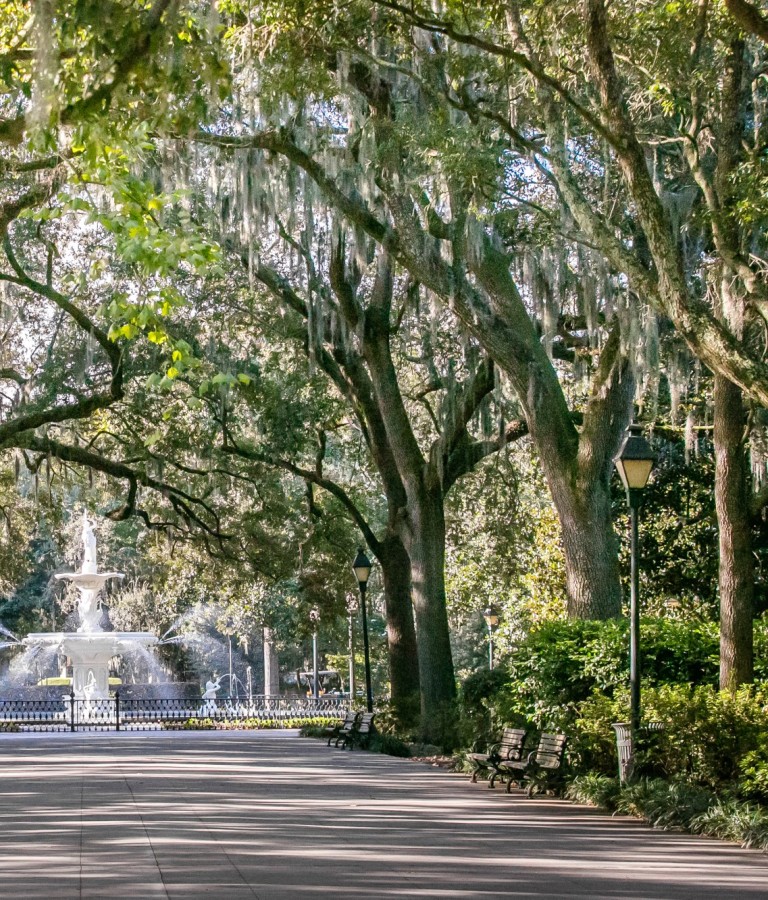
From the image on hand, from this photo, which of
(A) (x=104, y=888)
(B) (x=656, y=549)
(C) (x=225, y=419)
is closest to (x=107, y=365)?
(C) (x=225, y=419)

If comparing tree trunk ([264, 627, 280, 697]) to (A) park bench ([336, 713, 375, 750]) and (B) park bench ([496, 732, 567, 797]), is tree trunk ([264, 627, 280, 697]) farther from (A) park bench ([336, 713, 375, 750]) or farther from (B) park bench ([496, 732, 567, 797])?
(B) park bench ([496, 732, 567, 797])

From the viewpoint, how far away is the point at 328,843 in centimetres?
1061

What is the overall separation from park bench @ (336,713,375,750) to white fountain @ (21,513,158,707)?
548 inches

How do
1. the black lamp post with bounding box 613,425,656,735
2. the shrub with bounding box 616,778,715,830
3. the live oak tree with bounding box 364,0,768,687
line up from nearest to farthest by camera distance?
the live oak tree with bounding box 364,0,768,687
the shrub with bounding box 616,778,715,830
the black lamp post with bounding box 613,425,656,735

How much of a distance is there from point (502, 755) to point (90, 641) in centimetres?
2348

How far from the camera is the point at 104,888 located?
8344 mm

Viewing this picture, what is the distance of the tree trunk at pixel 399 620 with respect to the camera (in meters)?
25.4

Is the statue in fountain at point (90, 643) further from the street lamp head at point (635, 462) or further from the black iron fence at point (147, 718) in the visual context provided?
the street lamp head at point (635, 462)

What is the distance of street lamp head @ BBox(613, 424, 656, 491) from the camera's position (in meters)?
14.0

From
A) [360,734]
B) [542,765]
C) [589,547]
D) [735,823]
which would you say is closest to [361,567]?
[360,734]

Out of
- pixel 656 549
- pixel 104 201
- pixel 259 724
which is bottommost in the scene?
pixel 259 724

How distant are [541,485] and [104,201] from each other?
1529 centimetres

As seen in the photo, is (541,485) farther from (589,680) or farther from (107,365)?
(589,680)

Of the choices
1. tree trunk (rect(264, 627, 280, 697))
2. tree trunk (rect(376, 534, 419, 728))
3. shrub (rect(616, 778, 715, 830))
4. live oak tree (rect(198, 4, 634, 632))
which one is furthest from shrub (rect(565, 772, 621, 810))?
Result: tree trunk (rect(264, 627, 280, 697))
